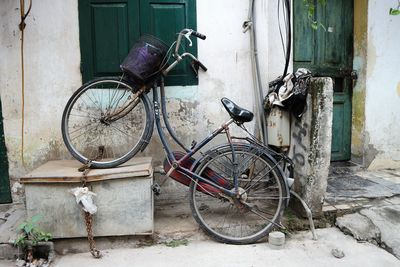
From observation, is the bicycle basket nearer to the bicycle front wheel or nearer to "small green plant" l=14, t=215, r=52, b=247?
the bicycle front wheel

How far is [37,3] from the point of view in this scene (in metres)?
3.96

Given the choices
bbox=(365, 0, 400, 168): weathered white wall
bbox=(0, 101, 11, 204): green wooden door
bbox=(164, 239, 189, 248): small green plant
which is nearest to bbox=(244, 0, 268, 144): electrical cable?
bbox=(164, 239, 189, 248): small green plant

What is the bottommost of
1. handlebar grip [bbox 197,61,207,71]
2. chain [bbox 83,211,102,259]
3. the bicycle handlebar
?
chain [bbox 83,211,102,259]

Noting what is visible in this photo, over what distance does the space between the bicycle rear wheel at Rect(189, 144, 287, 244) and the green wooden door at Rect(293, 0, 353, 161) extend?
6.53ft

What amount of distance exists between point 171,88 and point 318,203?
2088 millimetres

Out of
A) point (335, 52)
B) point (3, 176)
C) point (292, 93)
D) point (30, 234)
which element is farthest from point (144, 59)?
point (335, 52)

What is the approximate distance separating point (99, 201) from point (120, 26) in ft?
6.57

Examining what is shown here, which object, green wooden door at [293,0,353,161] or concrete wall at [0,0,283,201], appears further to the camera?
green wooden door at [293,0,353,161]

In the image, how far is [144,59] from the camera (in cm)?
352

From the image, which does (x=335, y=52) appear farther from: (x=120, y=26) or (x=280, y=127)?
(x=120, y=26)

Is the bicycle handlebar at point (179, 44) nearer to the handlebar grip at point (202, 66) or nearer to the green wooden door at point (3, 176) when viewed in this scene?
the handlebar grip at point (202, 66)

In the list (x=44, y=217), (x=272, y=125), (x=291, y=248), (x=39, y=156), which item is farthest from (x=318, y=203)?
(x=39, y=156)

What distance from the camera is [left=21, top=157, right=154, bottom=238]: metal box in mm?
3311

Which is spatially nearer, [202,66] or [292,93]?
[292,93]
